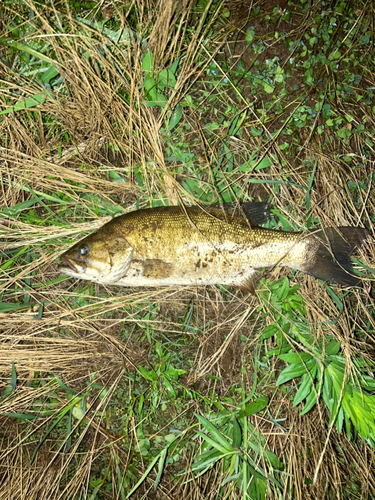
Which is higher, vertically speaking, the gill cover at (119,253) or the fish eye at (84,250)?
the gill cover at (119,253)

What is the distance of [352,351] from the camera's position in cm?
298

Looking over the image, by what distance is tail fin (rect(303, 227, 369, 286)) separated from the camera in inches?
115

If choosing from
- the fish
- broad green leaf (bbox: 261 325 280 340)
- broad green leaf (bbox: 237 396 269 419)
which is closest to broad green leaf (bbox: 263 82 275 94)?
the fish

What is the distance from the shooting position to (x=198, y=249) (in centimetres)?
288

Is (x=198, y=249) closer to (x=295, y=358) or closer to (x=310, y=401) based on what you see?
(x=295, y=358)

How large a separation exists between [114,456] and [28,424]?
0.96 metres

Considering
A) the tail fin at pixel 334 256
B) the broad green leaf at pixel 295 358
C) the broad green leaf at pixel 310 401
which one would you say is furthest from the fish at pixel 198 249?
the broad green leaf at pixel 310 401

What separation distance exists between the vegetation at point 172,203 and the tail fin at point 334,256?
222mm

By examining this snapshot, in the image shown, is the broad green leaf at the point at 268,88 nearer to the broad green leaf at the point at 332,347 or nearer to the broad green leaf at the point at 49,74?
the broad green leaf at the point at 49,74

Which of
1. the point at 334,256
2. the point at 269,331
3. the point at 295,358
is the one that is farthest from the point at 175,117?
the point at 295,358

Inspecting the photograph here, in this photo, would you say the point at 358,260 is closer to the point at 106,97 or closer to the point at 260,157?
the point at 260,157

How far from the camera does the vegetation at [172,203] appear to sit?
3105 millimetres

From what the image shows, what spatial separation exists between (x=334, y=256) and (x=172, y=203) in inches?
62.4

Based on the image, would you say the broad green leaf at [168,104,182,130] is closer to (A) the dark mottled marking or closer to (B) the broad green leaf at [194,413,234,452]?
(A) the dark mottled marking
